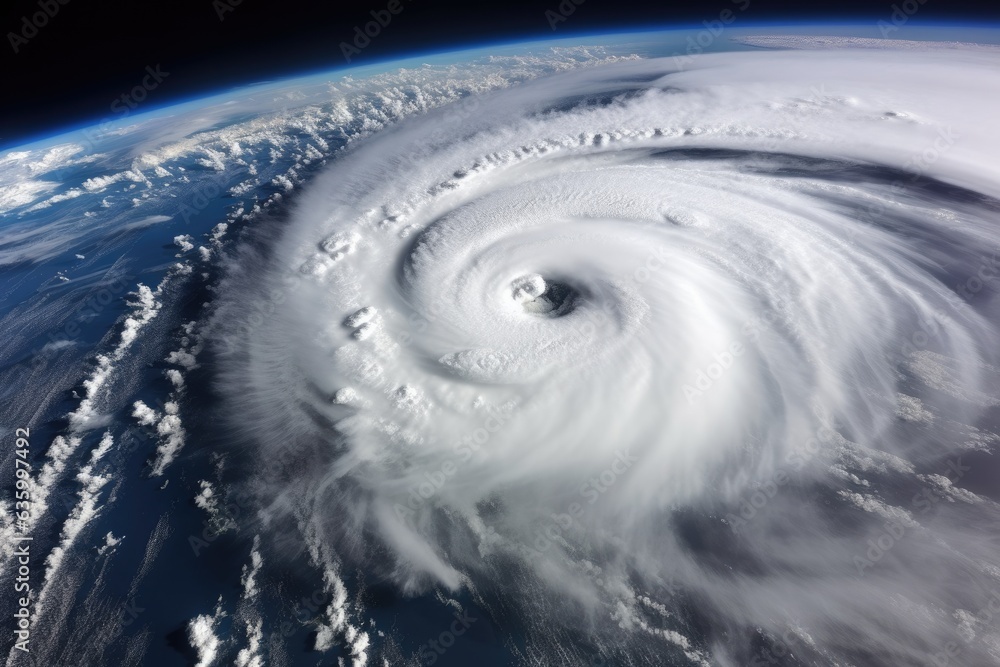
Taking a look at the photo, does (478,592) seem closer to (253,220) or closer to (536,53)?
(253,220)

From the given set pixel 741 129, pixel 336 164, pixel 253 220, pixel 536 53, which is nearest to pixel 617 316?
pixel 741 129

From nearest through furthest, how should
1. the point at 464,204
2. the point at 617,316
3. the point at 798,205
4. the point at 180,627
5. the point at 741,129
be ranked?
1. the point at 180,627
2. the point at 617,316
3. the point at 798,205
4. the point at 464,204
5. the point at 741,129

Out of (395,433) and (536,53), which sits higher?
(536,53)

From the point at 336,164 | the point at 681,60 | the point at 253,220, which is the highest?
the point at 681,60

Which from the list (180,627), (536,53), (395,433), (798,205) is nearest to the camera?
(180,627)

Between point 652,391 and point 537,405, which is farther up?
point 652,391

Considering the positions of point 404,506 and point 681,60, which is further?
point 681,60
